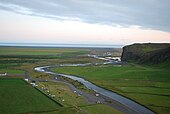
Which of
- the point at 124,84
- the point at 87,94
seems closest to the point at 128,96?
the point at 87,94

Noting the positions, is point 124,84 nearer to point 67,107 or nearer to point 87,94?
point 87,94

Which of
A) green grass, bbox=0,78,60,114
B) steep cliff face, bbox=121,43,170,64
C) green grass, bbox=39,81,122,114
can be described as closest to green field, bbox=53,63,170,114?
green grass, bbox=39,81,122,114

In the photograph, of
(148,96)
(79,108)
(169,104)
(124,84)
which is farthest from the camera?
(124,84)

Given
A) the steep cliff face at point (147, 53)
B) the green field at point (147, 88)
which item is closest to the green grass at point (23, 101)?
the green field at point (147, 88)

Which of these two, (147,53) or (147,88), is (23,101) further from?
(147,53)

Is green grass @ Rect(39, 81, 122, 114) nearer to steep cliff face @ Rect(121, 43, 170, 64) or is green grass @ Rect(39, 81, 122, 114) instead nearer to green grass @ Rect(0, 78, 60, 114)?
green grass @ Rect(0, 78, 60, 114)

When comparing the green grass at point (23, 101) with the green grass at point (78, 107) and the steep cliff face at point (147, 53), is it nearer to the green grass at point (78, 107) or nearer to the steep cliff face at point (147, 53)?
the green grass at point (78, 107)
